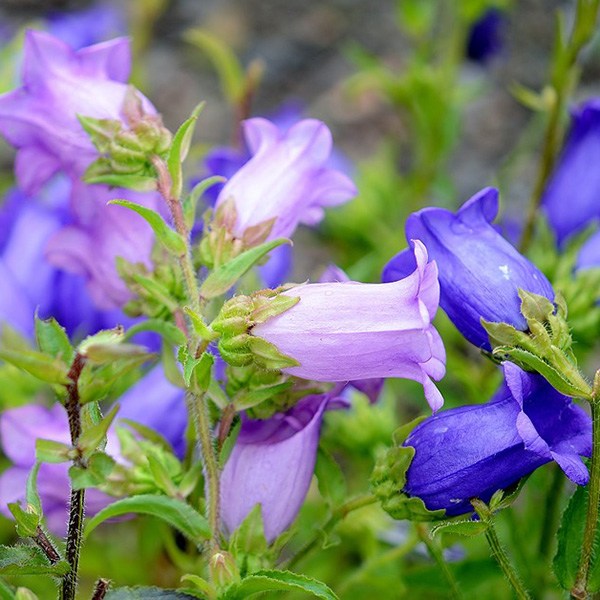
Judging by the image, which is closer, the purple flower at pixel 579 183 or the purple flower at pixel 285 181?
the purple flower at pixel 285 181

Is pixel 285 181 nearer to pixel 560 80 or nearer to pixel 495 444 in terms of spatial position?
pixel 495 444

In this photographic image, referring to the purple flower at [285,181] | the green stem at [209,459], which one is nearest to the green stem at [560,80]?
the purple flower at [285,181]

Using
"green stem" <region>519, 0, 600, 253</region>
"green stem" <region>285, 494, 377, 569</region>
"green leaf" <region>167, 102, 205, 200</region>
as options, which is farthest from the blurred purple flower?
"green stem" <region>285, 494, 377, 569</region>

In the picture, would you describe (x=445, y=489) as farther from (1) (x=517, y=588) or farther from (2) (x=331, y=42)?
(2) (x=331, y=42)

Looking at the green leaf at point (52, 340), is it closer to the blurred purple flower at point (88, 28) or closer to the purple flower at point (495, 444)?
the purple flower at point (495, 444)

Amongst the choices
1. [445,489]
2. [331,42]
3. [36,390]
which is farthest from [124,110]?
[331,42]

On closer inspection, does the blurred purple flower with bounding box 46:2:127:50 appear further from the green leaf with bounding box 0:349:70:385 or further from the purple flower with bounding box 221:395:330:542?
the green leaf with bounding box 0:349:70:385

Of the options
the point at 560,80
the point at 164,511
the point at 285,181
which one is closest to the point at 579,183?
the point at 560,80
